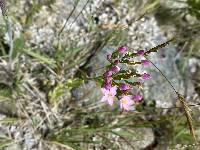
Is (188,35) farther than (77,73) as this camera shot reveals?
Yes

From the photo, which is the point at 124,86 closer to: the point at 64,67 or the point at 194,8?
the point at 64,67

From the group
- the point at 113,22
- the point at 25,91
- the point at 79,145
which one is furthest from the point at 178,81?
the point at 25,91

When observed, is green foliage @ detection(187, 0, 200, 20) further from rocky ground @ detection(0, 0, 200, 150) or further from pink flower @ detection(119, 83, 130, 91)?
pink flower @ detection(119, 83, 130, 91)

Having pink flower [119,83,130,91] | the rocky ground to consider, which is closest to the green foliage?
the rocky ground

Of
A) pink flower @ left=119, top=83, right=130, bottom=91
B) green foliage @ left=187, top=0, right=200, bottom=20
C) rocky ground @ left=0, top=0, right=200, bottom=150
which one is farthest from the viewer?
green foliage @ left=187, top=0, right=200, bottom=20

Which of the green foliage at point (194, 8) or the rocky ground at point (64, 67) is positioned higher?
the green foliage at point (194, 8)

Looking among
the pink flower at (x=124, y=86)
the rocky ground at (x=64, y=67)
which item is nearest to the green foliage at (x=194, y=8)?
the rocky ground at (x=64, y=67)

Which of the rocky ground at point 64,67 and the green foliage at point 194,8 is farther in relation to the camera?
the green foliage at point 194,8

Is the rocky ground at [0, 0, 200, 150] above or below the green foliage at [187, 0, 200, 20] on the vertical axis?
below

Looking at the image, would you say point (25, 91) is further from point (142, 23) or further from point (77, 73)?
point (142, 23)

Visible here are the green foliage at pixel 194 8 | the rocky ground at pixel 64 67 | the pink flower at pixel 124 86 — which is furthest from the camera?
the green foliage at pixel 194 8

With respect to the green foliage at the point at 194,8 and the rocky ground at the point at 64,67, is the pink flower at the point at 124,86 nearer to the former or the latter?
the rocky ground at the point at 64,67
